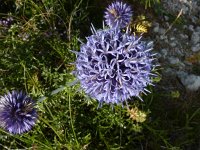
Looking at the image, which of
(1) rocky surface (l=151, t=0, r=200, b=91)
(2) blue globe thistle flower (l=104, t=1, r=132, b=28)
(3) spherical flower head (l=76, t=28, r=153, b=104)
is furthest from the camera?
(1) rocky surface (l=151, t=0, r=200, b=91)

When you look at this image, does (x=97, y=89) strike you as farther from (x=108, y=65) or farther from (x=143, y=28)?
(x=143, y=28)

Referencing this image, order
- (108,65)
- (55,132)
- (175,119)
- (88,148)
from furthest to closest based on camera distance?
(175,119) → (88,148) → (55,132) → (108,65)

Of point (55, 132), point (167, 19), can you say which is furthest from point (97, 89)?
point (167, 19)

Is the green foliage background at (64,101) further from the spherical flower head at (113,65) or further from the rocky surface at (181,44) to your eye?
the spherical flower head at (113,65)

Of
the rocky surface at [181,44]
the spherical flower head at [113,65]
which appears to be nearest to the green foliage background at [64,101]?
the rocky surface at [181,44]

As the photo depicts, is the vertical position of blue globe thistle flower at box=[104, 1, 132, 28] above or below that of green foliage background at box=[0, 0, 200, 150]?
above

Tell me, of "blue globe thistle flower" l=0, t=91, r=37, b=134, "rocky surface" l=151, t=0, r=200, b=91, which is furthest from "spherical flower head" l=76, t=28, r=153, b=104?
"rocky surface" l=151, t=0, r=200, b=91

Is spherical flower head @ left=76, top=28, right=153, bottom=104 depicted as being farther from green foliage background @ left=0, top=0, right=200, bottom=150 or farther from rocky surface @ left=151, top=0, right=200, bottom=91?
rocky surface @ left=151, top=0, right=200, bottom=91
